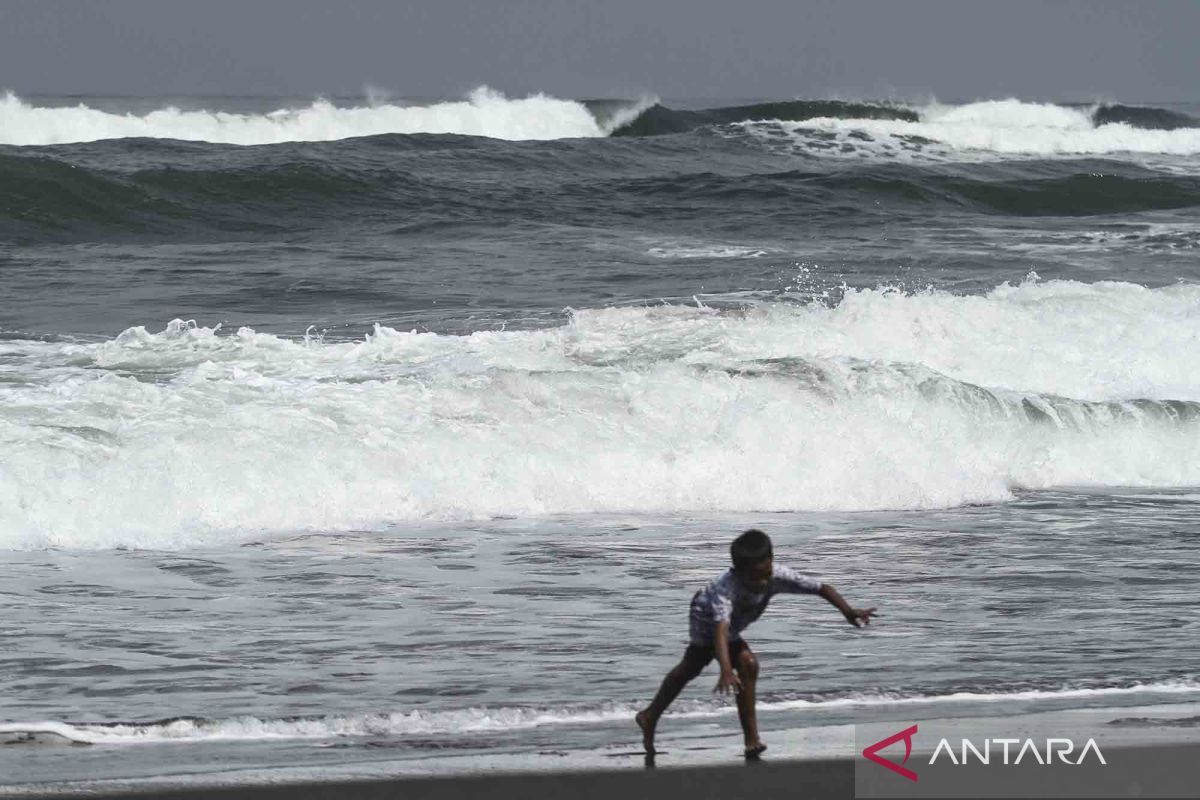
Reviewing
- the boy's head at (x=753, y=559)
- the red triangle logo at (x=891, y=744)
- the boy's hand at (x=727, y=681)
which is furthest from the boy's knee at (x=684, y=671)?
the red triangle logo at (x=891, y=744)

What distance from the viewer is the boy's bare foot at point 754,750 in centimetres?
552

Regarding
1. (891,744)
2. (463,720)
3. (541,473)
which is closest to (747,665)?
(891,744)

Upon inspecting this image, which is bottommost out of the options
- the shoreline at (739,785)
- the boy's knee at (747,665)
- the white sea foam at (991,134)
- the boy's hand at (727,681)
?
the shoreline at (739,785)

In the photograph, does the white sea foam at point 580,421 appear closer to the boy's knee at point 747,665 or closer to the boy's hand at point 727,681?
the boy's knee at point 747,665

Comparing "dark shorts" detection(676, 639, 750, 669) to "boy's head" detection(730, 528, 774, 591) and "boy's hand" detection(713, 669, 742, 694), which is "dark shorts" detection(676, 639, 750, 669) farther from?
"boy's hand" detection(713, 669, 742, 694)

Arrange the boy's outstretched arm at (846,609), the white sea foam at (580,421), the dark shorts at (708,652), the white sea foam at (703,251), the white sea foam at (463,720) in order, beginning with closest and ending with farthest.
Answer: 1. the boy's outstretched arm at (846,609)
2. the dark shorts at (708,652)
3. the white sea foam at (463,720)
4. the white sea foam at (580,421)
5. the white sea foam at (703,251)

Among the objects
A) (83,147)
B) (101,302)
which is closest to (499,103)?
(83,147)

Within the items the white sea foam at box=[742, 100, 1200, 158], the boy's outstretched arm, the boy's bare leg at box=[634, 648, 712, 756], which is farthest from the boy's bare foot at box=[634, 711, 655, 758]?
the white sea foam at box=[742, 100, 1200, 158]

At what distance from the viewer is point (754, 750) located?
5520mm

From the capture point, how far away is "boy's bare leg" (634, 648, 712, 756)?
5.57 metres

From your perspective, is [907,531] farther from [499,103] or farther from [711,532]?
[499,103]

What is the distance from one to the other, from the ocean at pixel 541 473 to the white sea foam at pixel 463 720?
20 millimetres

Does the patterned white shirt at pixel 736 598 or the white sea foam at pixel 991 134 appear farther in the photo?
the white sea foam at pixel 991 134

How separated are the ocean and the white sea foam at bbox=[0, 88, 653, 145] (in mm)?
14099
